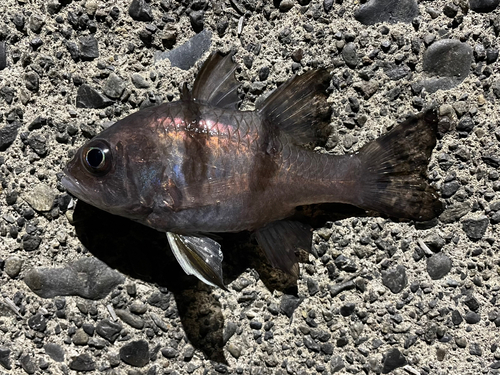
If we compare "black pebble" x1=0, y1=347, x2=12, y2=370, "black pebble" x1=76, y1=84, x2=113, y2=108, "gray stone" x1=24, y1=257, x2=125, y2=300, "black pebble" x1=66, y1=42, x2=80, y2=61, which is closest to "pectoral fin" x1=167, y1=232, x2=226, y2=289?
"gray stone" x1=24, y1=257, x2=125, y2=300

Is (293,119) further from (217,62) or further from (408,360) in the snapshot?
(408,360)

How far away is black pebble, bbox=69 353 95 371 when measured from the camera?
7.42ft

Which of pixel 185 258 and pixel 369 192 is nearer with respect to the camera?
pixel 185 258

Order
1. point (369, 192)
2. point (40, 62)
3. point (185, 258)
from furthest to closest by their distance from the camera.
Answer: point (40, 62), point (369, 192), point (185, 258)

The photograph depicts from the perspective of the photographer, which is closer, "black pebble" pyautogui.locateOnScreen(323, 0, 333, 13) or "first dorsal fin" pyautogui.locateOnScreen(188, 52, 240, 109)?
"first dorsal fin" pyautogui.locateOnScreen(188, 52, 240, 109)

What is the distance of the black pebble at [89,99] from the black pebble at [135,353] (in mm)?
1067

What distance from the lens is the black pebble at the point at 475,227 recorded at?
2.21m

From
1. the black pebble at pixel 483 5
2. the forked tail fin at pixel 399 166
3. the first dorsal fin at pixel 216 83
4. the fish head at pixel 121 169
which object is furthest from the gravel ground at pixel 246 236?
the fish head at pixel 121 169

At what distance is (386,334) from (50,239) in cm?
156

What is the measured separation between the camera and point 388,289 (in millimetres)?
2244

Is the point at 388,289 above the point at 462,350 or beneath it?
above

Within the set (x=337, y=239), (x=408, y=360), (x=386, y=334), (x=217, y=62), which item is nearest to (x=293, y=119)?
(x=217, y=62)

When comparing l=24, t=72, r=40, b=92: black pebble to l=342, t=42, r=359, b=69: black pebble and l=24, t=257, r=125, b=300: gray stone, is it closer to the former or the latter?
l=24, t=257, r=125, b=300: gray stone

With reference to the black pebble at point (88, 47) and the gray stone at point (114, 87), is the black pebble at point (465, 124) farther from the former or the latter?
the black pebble at point (88, 47)
